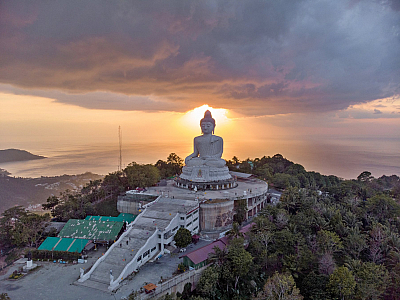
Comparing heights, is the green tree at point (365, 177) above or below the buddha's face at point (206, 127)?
below

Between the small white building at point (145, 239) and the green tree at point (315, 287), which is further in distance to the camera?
the small white building at point (145, 239)

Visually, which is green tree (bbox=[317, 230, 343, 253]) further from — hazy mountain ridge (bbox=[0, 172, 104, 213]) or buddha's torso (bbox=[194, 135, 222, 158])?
hazy mountain ridge (bbox=[0, 172, 104, 213])

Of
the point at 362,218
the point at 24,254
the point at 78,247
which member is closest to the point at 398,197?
the point at 362,218

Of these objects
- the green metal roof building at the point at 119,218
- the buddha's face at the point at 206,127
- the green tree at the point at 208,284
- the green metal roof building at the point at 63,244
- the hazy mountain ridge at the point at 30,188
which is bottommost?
the hazy mountain ridge at the point at 30,188

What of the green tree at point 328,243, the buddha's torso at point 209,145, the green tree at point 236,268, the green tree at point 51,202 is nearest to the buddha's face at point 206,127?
the buddha's torso at point 209,145

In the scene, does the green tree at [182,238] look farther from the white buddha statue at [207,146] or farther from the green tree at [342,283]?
the white buddha statue at [207,146]

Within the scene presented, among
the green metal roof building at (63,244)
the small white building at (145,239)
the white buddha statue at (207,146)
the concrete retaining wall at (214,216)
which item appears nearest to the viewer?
the small white building at (145,239)
